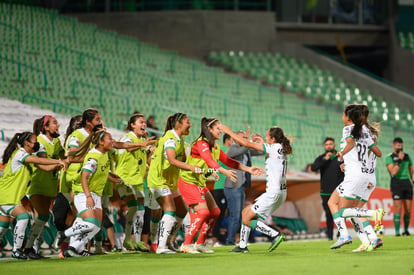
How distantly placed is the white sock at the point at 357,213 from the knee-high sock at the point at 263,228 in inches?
43.2

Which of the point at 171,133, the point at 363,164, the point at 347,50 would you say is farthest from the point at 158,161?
the point at 347,50

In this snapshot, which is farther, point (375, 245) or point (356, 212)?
point (356, 212)

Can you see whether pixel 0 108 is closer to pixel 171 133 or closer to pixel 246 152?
pixel 246 152

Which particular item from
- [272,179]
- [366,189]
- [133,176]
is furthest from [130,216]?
[366,189]

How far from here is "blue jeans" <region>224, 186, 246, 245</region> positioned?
1692 centimetres

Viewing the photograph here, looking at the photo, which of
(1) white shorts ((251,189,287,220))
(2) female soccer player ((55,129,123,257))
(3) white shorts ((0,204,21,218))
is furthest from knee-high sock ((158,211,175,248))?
(3) white shorts ((0,204,21,218))

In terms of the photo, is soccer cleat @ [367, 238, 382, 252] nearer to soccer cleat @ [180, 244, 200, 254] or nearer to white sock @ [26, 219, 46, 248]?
soccer cleat @ [180, 244, 200, 254]

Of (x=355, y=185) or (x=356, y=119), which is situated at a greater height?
(x=356, y=119)

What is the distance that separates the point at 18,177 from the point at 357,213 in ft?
16.7

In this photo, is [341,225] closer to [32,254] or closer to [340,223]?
[340,223]

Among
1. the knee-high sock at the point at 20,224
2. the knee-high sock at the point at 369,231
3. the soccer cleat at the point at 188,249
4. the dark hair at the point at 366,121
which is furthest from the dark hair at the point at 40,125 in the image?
the knee-high sock at the point at 369,231

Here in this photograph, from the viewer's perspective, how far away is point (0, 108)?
21.2 metres

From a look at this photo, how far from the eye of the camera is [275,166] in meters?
12.8

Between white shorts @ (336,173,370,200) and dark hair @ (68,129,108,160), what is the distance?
3.77m
